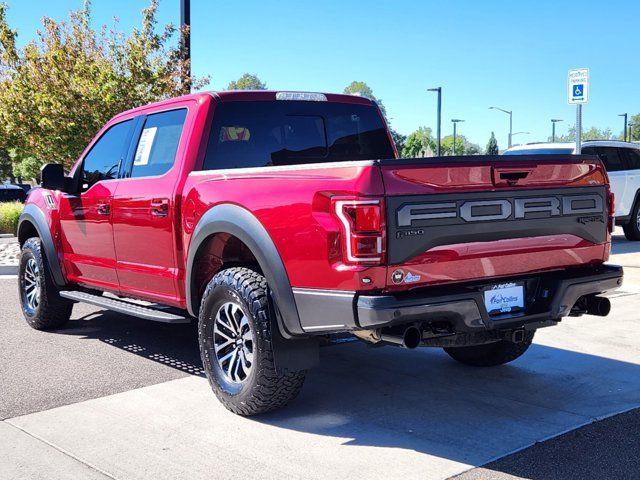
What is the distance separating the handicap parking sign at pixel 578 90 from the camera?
34.1ft

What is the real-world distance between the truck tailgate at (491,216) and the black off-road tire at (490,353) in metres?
1.07

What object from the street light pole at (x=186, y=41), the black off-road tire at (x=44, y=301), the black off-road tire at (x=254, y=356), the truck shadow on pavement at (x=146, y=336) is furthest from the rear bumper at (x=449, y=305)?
the street light pole at (x=186, y=41)

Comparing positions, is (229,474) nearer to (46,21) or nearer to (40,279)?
(40,279)

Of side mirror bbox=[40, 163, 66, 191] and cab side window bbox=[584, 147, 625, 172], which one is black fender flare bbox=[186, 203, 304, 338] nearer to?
side mirror bbox=[40, 163, 66, 191]

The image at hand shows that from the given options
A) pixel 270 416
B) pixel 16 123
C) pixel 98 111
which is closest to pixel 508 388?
pixel 270 416

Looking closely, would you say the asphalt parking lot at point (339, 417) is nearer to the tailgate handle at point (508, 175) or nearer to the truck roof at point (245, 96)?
the tailgate handle at point (508, 175)

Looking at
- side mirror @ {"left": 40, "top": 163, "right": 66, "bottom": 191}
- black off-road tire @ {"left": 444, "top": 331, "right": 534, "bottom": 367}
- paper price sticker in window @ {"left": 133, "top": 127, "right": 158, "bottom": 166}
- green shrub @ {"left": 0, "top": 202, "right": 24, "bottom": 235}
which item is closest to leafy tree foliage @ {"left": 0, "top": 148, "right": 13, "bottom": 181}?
green shrub @ {"left": 0, "top": 202, "right": 24, "bottom": 235}

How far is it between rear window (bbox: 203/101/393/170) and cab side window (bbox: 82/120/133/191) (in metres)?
1.20

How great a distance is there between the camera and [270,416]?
4.44 metres

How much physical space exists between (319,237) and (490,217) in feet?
3.09

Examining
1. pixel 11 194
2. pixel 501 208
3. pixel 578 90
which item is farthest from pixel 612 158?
pixel 11 194

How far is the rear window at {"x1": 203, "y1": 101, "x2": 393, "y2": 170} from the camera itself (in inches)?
200

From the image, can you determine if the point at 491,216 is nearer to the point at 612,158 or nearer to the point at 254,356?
the point at 254,356

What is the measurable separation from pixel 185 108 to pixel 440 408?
271 cm
